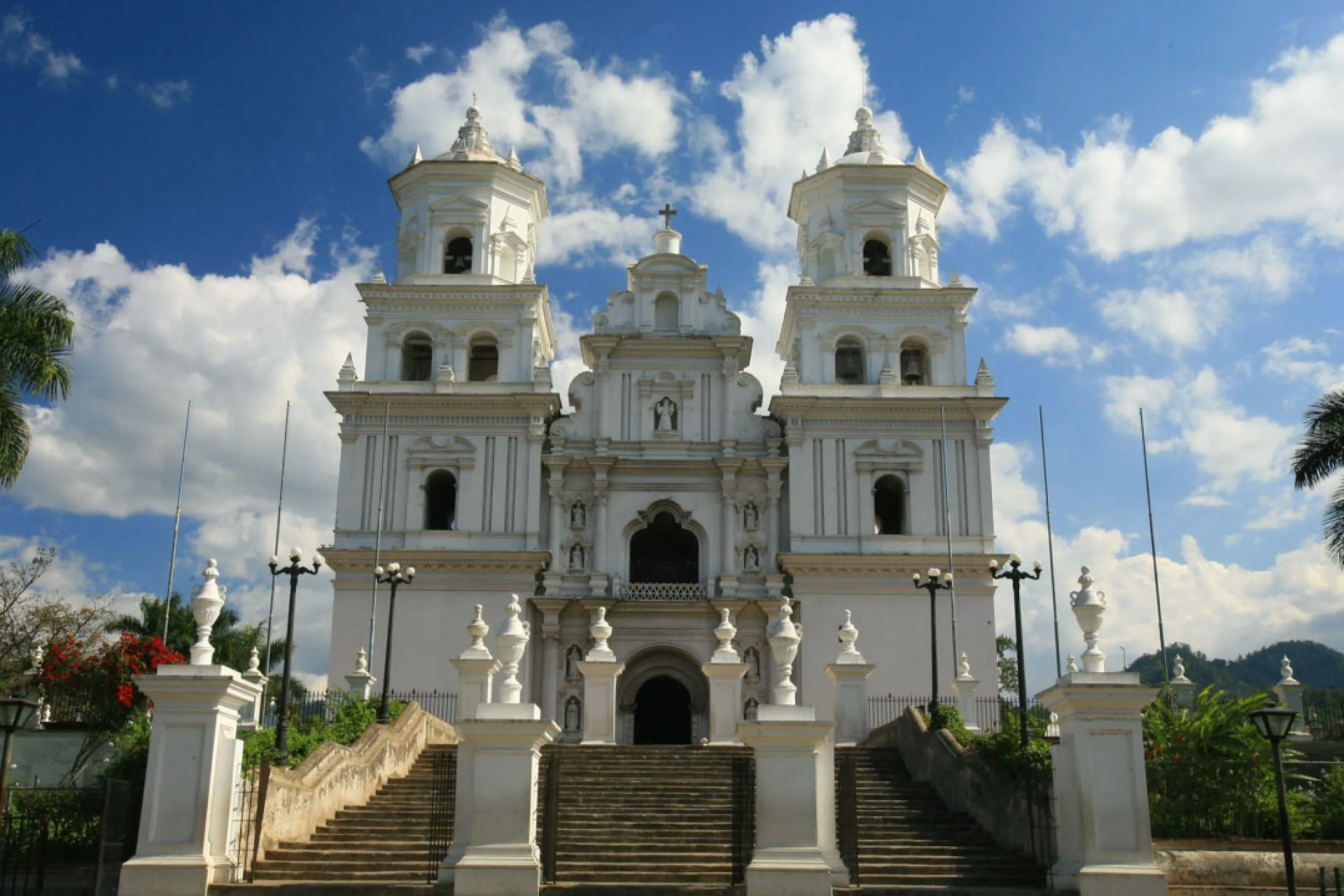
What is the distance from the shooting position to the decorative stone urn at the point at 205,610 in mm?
13312

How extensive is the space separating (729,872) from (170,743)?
19.6 feet

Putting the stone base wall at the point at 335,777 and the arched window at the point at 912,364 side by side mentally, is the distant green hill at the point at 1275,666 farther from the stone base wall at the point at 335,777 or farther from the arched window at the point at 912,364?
the stone base wall at the point at 335,777

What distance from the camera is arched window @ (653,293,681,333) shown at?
→ 118 ft

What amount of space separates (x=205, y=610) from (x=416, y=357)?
23.2 metres

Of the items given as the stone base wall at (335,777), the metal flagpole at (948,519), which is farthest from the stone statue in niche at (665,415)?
the stone base wall at (335,777)

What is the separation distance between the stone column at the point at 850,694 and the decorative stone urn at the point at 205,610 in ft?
40.3

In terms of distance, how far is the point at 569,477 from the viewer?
3441 centimetres

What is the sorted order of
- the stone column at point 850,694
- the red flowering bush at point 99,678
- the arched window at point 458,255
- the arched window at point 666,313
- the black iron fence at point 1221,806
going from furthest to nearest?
the arched window at point 458,255, the arched window at point 666,313, the red flowering bush at point 99,678, the stone column at point 850,694, the black iron fence at point 1221,806

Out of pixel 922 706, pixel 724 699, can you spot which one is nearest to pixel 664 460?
pixel 922 706

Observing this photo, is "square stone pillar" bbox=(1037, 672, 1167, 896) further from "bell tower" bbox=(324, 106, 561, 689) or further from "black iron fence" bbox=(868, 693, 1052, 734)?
"bell tower" bbox=(324, 106, 561, 689)

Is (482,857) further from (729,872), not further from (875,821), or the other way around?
(875,821)

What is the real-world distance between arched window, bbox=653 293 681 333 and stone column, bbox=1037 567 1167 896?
77.4ft

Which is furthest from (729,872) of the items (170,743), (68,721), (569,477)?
(569,477)

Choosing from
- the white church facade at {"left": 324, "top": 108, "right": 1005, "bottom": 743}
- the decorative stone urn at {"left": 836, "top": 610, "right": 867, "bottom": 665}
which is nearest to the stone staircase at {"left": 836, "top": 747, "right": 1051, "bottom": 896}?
the decorative stone urn at {"left": 836, "top": 610, "right": 867, "bottom": 665}
